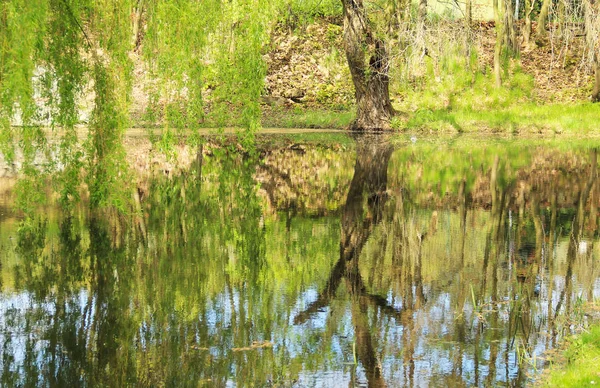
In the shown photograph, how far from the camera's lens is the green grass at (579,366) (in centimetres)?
669

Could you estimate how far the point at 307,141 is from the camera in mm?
29406

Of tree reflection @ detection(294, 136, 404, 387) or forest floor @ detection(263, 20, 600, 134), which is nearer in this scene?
tree reflection @ detection(294, 136, 404, 387)

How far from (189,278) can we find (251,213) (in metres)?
5.04

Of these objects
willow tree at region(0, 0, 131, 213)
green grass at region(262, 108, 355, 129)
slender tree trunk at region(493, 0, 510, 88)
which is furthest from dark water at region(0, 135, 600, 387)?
slender tree trunk at region(493, 0, 510, 88)

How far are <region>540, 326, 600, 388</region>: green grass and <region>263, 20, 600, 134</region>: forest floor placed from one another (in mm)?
23336

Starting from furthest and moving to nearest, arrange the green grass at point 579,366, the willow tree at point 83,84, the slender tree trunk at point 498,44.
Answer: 1. the slender tree trunk at point 498,44
2. the willow tree at point 83,84
3. the green grass at point 579,366

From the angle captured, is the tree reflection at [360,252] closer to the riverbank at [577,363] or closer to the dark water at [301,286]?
the dark water at [301,286]

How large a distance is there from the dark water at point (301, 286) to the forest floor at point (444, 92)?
14.3m

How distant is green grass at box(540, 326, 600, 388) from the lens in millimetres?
6691

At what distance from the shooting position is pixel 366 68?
100 ft

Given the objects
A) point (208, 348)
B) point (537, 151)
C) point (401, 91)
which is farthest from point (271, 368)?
point (401, 91)

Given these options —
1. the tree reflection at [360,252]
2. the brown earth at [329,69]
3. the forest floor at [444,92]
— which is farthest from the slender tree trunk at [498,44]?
the tree reflection at [360,252]

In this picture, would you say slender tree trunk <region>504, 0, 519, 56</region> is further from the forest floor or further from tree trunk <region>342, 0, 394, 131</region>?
tree trunk <region>342, 0, 394, 131</region>

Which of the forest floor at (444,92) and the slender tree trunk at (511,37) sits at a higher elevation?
the slender tree trunk at (511,37)
